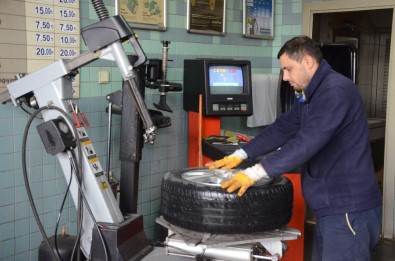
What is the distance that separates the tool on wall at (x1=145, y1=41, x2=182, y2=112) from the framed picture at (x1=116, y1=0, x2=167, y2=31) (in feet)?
1.01

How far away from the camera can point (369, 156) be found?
2.56 m

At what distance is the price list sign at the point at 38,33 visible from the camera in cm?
281

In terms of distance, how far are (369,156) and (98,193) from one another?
4.44ft

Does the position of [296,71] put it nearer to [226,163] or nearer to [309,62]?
[309,62]

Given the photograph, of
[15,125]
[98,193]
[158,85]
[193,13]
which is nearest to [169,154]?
[158,85]

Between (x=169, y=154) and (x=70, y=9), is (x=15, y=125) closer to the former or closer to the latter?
(x=70, y=9)

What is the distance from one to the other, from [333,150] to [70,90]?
1.30 metres

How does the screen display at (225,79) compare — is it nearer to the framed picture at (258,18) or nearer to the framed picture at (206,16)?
the framed picture at (206,16)

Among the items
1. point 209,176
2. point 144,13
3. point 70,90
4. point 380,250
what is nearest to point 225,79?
point 144,13

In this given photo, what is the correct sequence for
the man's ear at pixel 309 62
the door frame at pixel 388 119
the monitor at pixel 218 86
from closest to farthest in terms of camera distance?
the man's ear at pixel 309 62
the monitor at pixel 218 86
the door frame at pixel 388 119

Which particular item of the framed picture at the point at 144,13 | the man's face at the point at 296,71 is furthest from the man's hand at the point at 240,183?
the framed picture at the point at 144,13

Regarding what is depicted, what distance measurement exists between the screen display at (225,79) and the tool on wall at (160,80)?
44 centimetres

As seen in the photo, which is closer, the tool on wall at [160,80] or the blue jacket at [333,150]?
the blue jacket at [333,150]

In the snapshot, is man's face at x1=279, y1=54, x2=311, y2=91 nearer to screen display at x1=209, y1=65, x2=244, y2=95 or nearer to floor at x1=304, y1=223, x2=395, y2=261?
screen display at x1=209, y1=65, x2=244, y2=95
